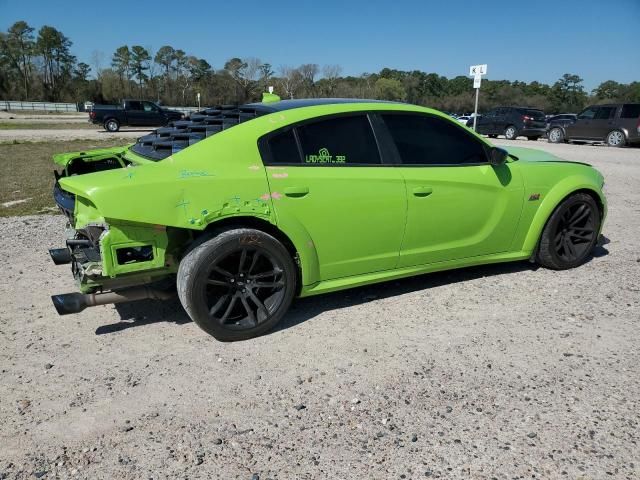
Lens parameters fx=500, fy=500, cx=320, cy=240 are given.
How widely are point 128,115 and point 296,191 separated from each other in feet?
86.6

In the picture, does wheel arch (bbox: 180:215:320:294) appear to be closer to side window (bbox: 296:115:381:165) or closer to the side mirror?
side window (bbox: 296:115:381:165)

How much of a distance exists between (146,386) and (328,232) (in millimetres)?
1531

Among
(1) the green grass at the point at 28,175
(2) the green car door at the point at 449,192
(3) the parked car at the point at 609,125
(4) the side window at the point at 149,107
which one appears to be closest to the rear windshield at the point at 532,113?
(3) the parked car at the point at 609,125

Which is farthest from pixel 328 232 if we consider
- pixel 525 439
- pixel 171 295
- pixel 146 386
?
pixel 525 439

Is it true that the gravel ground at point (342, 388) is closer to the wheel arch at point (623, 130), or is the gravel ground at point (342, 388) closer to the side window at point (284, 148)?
the side window at point (284, 148)

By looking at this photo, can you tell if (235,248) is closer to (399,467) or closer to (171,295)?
(171,295)

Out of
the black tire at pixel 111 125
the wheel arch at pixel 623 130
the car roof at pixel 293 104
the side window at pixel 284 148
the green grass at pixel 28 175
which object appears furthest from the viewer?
the black tire at pixel 111 125

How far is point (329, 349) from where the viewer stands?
10.9 ft

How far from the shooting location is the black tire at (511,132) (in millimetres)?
23684

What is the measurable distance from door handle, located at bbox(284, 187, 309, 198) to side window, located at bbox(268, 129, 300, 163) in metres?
0.21

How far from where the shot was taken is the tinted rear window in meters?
19.1

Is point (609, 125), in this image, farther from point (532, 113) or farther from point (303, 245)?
point (303, 245)

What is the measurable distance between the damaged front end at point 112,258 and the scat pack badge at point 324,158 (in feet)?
3.41

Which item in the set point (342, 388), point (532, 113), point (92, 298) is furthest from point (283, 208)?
point (532, 113)
